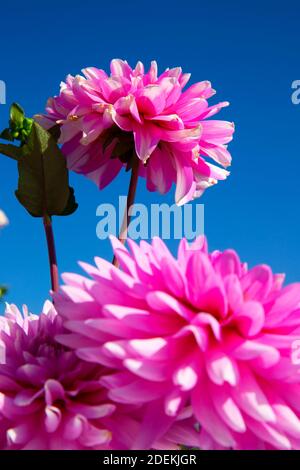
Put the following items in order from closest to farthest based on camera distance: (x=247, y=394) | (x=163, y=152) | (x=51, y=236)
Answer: (x=247, y=394)
(x=51, y=236)
(x=163, y=152)

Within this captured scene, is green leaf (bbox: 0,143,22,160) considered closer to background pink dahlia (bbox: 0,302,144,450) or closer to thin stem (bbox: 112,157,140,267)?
thin stem (bbox: 112,157,140,267)

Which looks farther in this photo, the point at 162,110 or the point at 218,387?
the point at 162,110

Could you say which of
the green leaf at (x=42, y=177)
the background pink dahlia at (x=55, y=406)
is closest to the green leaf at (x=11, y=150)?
the green leaf at (x=42, y=177)

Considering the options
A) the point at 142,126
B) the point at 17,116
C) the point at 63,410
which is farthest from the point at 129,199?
the point at 63,410

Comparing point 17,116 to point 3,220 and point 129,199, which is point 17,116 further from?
point 3,220

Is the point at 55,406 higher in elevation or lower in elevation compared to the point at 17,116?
lower

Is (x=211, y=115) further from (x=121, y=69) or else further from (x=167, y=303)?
(x=167, y=303)

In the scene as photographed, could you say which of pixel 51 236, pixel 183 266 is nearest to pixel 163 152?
pixel 51 236
